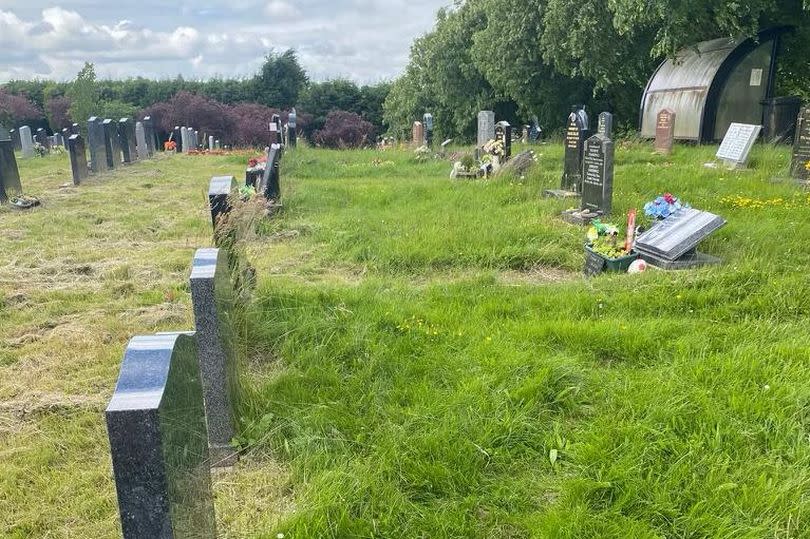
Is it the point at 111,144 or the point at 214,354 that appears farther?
the point at 111,144

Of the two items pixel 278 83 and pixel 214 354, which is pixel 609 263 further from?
pixel 278 83

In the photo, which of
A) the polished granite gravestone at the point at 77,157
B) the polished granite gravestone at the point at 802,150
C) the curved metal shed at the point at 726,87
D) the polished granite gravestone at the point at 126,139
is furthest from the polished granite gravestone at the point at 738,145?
the polished granite gravestone at the point at 126,139

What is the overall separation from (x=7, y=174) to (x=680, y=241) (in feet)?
33.6

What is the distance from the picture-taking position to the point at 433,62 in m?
26.5

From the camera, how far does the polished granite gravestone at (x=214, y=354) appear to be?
2920 millimetres

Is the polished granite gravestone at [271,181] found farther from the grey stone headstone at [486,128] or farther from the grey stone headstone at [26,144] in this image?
the grey stone headstone at [26,144]

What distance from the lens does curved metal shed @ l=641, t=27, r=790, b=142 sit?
13938mm

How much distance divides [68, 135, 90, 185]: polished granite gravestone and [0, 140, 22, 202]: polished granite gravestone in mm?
2115

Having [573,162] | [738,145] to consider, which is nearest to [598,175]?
[573,162]

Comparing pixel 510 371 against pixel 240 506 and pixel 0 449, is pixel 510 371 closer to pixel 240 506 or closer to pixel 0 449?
pixel 240 506

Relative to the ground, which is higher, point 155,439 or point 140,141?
point 140,141

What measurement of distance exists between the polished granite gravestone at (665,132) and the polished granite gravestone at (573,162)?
209 inches

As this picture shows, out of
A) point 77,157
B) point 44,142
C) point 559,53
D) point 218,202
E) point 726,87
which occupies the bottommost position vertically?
point 218,202

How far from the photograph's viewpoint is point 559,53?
57.9 ft
